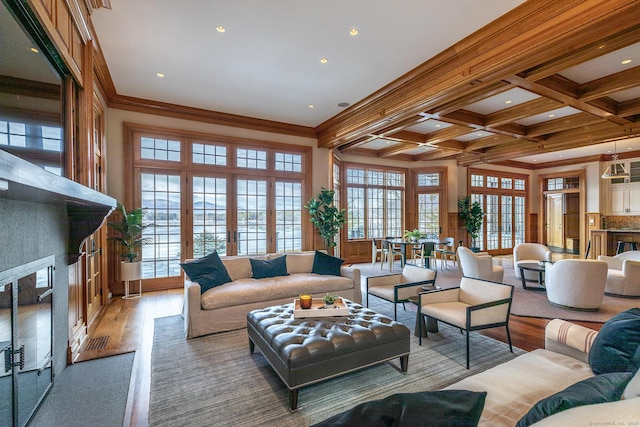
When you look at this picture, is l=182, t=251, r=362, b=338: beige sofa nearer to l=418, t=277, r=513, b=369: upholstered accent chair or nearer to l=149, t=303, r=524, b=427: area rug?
l=149, t=303, r=524, b=427: area rug

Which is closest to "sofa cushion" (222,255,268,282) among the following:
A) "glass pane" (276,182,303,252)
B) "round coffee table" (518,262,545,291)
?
"glass pane" (276,182,303,252)

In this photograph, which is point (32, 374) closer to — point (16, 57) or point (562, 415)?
point (16, 57)

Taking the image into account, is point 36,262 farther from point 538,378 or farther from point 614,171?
point 614,171

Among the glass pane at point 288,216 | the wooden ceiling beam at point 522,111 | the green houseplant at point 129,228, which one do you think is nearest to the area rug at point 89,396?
the green houseplant at point 129,228

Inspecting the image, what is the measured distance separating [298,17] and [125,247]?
463 cm

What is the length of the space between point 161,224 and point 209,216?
87 cm

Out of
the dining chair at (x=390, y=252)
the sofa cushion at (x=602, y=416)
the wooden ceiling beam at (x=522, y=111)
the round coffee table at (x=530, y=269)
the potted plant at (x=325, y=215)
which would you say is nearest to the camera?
the sofa cushion at (x=602, y=416)

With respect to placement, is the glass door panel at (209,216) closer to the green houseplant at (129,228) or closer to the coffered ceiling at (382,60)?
the green houseplant at (129,228)

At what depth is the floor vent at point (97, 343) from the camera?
3.14 meters

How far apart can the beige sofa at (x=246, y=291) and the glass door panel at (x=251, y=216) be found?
180 cm

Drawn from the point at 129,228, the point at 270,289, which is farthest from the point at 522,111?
the point at 129,228

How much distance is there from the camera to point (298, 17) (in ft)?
10.1

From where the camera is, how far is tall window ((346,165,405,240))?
28.7 feet

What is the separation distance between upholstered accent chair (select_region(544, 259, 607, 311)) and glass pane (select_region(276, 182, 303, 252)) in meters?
4.78
